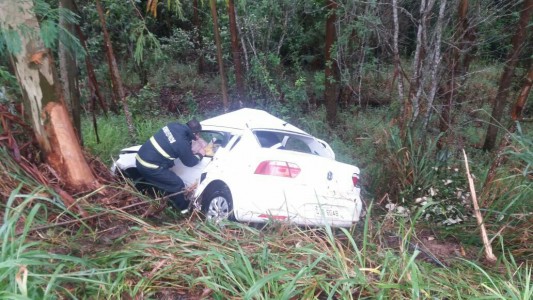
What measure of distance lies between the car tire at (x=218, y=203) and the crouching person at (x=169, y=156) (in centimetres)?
58

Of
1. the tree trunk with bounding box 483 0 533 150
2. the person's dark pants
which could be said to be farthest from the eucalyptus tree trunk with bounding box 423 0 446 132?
the person's dark pants

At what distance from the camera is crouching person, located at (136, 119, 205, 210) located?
5.50 m

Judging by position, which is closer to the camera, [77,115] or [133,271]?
[133,271]

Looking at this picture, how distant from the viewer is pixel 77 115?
245 inches

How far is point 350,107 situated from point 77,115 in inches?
330

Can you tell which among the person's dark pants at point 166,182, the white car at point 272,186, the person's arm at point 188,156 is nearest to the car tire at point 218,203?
the white car at point 272,186

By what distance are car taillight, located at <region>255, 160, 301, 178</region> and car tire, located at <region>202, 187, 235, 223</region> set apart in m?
0.49

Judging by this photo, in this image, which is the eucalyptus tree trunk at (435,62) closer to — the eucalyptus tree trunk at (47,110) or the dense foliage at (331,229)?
the dense foliage at (331,229)

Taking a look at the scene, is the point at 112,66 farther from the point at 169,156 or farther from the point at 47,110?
the point at 47,110

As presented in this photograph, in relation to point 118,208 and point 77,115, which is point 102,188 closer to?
point 118,208

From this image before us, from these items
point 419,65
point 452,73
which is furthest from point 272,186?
point 452,73

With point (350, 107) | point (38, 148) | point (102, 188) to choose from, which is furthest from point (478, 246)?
point (350, 107)

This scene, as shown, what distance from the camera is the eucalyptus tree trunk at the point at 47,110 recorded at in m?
4.16

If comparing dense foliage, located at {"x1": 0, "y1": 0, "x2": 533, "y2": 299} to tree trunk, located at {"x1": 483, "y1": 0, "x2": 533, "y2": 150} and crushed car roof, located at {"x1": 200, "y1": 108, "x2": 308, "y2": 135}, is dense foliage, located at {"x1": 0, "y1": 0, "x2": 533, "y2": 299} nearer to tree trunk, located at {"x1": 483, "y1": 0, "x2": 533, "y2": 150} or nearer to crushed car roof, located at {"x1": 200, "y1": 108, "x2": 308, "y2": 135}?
tree trunk, located at {"x1": 483, "y1": 0, "x2": 533, "y2": 150}
